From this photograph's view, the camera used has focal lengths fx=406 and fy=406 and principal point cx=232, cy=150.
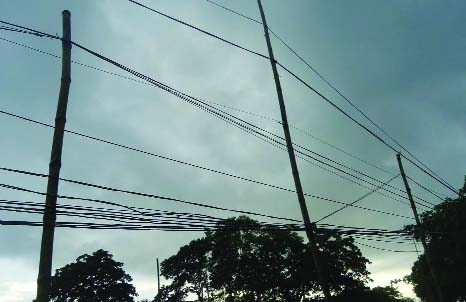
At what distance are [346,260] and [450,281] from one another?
15.9m

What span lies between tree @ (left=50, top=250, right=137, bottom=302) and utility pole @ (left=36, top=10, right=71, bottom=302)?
206 ft

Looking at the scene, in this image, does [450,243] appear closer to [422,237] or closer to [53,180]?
[422,237]

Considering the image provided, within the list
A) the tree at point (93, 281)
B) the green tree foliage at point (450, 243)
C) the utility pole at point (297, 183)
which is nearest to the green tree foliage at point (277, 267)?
the green tree foliage at point (450, 243)

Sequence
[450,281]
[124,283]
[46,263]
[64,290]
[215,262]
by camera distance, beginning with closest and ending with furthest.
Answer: [46,263]
[450,281]
[215,262]
[64,290]
[124,283]

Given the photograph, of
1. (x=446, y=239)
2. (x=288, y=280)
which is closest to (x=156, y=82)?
(x=446, y=239)

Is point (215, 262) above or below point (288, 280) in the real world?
above

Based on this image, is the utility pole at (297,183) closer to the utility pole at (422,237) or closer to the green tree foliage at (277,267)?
the utility pole at (422,237)

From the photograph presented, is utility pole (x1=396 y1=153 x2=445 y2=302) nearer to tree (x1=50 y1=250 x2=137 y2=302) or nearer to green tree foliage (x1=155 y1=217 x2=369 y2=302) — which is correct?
green tree foliage (x1=155 y1=217 x2=369 y2=302)

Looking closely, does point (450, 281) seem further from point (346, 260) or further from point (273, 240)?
point (273, 240)

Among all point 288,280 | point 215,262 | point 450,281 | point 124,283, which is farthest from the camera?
point 124,283

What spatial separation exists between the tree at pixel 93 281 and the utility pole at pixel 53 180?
206 feet

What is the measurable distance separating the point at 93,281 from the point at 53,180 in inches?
2534

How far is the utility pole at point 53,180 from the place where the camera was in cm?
752

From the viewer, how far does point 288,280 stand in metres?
48.1
